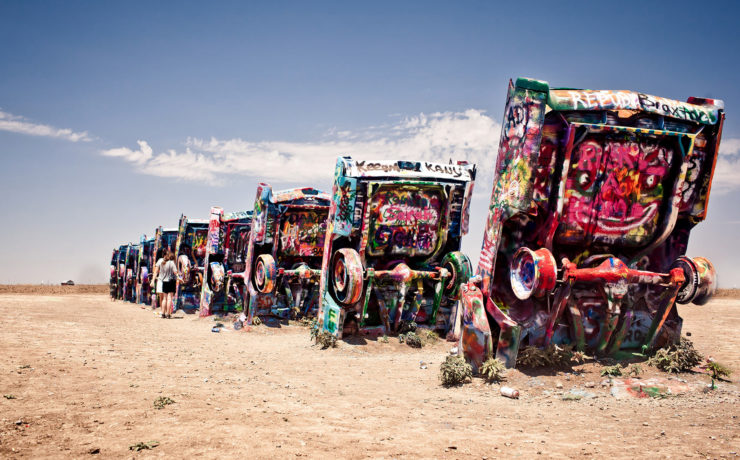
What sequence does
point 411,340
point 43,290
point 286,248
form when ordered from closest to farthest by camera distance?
1. point 411,340
2. point 286,248
3. point 43,290

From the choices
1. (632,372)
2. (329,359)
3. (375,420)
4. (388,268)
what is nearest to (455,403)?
(375,420)

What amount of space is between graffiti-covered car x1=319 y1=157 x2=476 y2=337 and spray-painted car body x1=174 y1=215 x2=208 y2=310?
9.42 metres

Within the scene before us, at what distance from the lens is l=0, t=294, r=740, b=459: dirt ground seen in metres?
3.86

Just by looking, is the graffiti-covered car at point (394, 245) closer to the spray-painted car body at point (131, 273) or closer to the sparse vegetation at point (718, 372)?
the sparse vegetation at point (718, 372)

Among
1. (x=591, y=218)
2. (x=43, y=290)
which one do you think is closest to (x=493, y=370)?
(x=591, y=218)

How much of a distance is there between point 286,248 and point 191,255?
6899 millimetres

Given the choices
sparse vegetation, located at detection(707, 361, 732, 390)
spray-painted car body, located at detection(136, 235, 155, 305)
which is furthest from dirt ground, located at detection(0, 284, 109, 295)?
sparse vegetation, located at detection(707, 361, 732, 390)

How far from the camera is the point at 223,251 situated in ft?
Answer: 49.2

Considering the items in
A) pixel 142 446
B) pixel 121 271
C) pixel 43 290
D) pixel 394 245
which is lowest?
pixel 43 290

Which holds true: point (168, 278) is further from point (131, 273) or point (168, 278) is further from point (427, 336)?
point (131, 273)

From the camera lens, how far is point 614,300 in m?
6.08

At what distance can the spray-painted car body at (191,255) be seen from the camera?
1761 cm

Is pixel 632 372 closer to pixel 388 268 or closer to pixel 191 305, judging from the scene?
pixel 388 268

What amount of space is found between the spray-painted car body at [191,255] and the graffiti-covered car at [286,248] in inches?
227
